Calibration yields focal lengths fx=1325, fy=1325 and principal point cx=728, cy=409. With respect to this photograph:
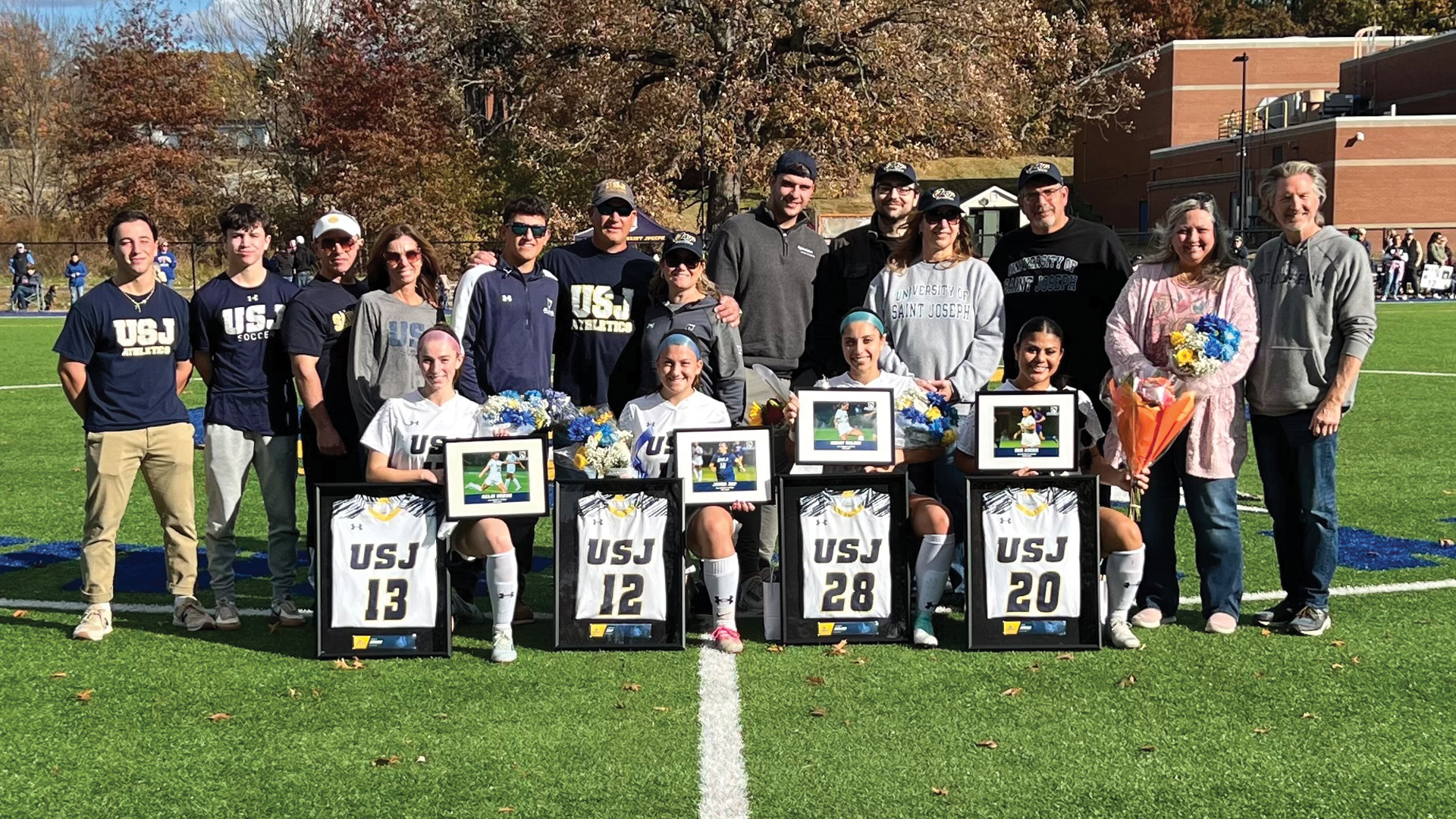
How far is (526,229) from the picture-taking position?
21.1 feet

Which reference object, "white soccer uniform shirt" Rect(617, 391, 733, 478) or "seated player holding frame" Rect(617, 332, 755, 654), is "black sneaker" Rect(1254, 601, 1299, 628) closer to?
"seated player holding frame" Rect(617, 332, 755, 654)

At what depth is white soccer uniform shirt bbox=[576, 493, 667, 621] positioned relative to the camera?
5852 mm

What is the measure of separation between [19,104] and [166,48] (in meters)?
17.1

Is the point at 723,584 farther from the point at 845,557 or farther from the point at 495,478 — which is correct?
the point at 495,478

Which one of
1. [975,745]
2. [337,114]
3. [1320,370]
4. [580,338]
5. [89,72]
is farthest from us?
[89,72]

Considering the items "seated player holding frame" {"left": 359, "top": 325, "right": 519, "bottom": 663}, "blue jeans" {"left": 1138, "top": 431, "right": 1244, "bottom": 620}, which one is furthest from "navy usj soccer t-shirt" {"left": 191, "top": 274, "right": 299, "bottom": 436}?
"blue jeans" {"left": 1138, "top": 431, "right": 1244, "bottom": 620}

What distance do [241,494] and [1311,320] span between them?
4958mm

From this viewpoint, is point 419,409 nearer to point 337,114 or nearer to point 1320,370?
point 1320,370

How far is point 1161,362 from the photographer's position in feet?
19.5

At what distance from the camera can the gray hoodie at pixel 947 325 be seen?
6.25 meters

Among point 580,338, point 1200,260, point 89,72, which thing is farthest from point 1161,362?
point 89,72

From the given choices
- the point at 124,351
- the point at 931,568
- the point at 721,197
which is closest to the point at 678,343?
the point at 931,568

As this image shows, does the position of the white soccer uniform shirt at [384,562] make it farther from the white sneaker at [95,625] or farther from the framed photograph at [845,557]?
the framed photograph at [845,557]

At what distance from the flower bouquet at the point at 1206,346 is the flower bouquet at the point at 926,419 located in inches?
40.8
